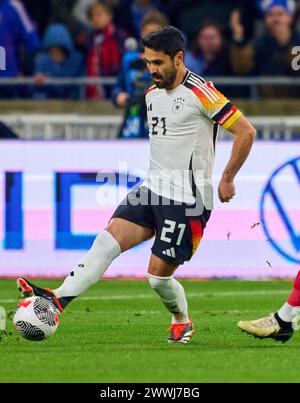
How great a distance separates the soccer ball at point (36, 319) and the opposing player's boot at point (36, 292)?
0.14 ft

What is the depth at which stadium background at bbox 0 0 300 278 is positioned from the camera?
15.0m

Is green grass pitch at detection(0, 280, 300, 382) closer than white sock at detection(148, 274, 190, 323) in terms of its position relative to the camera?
Yes

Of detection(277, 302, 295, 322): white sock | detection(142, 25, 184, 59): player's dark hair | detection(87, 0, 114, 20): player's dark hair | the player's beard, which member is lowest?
detection(277, 302, 295, 322): white sock

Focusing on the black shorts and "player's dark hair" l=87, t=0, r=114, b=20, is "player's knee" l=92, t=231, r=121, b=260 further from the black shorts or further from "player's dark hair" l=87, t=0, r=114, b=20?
"player's dark hair" l=87, t=0, r=114, b=20

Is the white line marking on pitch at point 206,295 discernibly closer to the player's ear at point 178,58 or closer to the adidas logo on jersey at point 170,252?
the adidas logo on jersey at point 170,252

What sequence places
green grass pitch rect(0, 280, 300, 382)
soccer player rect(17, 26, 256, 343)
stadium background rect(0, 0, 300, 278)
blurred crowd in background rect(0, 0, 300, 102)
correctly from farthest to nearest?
blurred crowd in background rect(0, 0, 300, 102) → stadium background rect(0, 0, 300, 278) → soccer player rect(17, 26, 256, 343) → green grass pitch rect(0, 280, 300, 382)

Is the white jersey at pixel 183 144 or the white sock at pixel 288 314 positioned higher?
the white jersey at pixel 183 144

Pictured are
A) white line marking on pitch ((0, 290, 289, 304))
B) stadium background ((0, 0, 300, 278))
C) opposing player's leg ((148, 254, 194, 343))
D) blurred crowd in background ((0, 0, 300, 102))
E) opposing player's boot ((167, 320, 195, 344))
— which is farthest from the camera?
blurred crowd in background ((0, 0, 300, 102))

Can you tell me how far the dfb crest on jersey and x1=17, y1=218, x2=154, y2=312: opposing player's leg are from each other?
33.9 inches

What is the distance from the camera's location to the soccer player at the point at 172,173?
31.6 ft

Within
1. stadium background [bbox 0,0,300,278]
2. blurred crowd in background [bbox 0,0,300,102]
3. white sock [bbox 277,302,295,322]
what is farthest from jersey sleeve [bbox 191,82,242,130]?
blurred crowd in background [bbox 0,0,300,102]

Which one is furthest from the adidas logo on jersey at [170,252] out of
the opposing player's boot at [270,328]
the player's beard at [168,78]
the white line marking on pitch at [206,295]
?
the white line marking on pitch at [206,295]

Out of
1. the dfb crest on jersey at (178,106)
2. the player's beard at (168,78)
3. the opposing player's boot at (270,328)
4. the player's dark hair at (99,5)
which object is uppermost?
the player's beard at (168,78)

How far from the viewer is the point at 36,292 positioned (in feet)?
31.0
